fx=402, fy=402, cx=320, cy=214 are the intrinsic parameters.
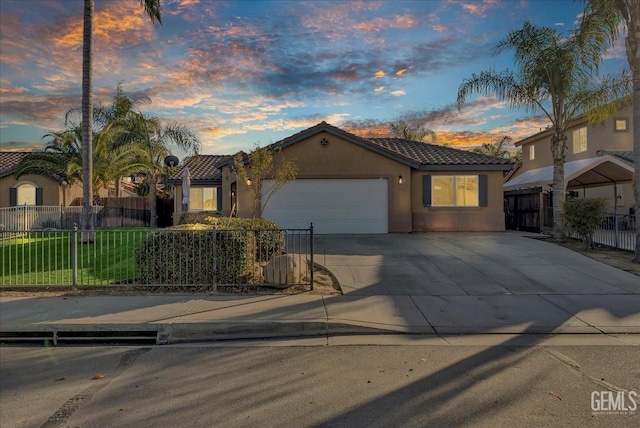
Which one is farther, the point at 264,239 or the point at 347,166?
the point at 347,166

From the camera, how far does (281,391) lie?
4172 mm

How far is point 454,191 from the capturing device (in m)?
17.9

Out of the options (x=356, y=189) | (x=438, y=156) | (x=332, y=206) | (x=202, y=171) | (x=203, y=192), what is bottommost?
(x=332, y=206)

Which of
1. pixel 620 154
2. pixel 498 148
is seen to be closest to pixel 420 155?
pixel 620 154

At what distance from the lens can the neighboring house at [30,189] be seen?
2491 cm

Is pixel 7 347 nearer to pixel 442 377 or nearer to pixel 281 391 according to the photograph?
pixel 281 391

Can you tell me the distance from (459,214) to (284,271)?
1166 cm

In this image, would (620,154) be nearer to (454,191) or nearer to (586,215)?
(454,191)

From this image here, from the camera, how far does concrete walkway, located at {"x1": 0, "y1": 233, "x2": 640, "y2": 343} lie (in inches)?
243

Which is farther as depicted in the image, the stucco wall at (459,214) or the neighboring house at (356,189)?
the stucco wall at (459,214)

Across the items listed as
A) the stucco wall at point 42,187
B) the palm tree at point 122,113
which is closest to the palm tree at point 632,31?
the palm tree at point 122,113

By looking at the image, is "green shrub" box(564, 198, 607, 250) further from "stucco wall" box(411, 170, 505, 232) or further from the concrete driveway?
"stucco wall" box(411, 170, 505, 232)

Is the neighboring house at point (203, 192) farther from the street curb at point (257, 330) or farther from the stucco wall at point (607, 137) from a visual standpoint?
the stucco wall at point (607, 137)

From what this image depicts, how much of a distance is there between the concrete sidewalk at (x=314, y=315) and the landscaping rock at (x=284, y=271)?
1.97ft
